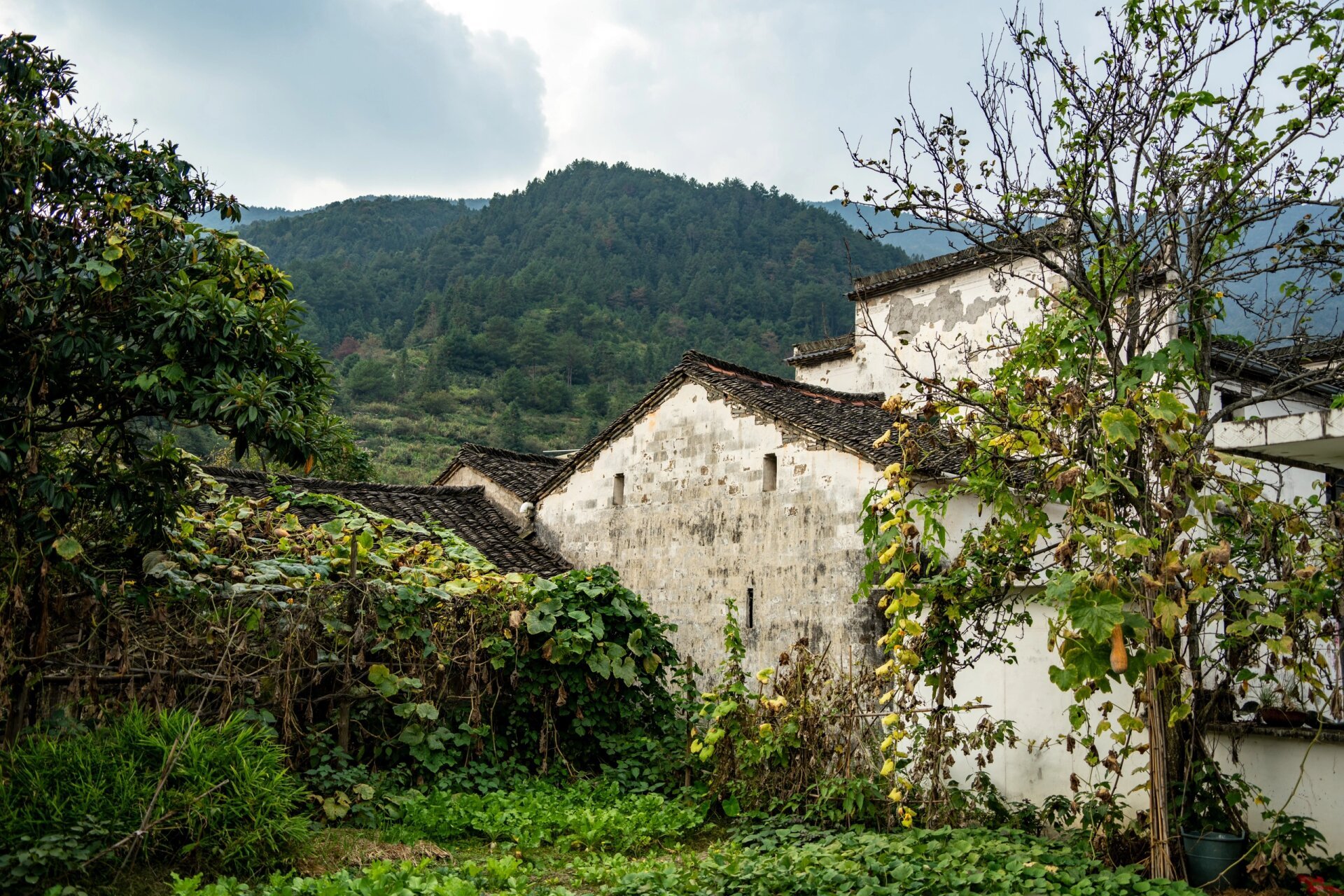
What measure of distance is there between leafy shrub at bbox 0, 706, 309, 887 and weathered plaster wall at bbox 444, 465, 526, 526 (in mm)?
9441

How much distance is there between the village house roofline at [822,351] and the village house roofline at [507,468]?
5208mm

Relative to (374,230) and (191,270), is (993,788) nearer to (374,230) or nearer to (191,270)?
(191,270)

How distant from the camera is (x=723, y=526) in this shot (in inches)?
485

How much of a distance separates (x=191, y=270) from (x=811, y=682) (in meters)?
5.96

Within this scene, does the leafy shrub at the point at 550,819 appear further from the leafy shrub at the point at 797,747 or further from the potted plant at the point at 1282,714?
the potted plant at the point at 1282,714

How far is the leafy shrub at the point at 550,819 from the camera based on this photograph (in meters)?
7.02

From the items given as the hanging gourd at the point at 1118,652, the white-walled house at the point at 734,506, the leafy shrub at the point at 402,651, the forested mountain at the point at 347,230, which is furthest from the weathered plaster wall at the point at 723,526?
the forested mountain at the point at 347,230

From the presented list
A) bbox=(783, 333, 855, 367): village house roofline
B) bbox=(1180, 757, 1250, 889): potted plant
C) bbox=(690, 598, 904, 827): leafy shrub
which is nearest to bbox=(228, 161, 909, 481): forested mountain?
bbox=(783, 333, 855, 367): village house roofline

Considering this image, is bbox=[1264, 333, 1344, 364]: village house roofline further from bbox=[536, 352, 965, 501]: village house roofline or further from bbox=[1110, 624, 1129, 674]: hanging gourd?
bbox=[1110, 624, 1129, 674]: hanging gourd

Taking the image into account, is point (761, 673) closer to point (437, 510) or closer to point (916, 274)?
point (437, 510)

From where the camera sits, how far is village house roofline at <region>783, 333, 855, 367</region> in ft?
59.9

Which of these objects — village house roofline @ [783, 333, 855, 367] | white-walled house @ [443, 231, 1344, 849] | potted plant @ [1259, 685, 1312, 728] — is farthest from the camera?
village house roofline @ [783, 333, 855, 367]

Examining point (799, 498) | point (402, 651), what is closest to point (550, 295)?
point (799, 498)

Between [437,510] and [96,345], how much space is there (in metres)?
9.43
